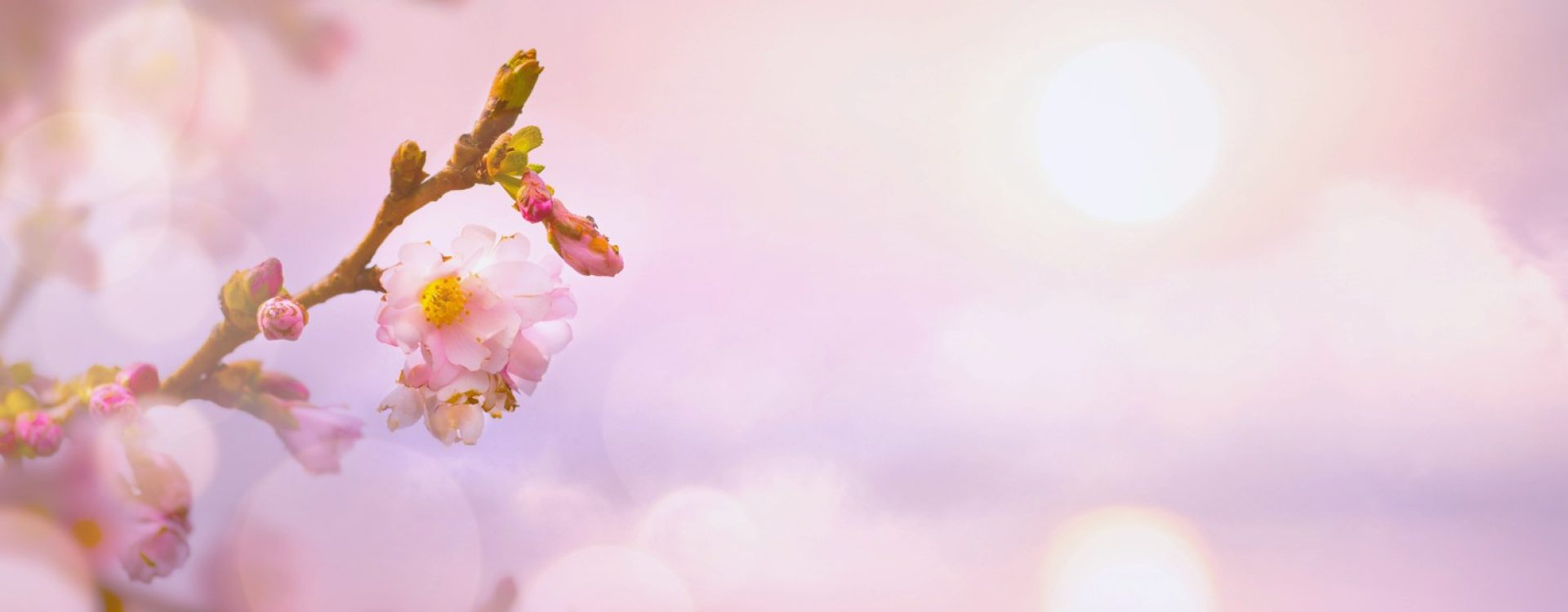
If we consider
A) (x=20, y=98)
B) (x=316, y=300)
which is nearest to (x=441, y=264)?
(x=316, y=300)

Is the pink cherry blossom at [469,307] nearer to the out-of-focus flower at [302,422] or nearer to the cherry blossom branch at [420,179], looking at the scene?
the cherry blossom branch at [420,179]

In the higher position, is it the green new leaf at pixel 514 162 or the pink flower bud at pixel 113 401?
the green new leaf at pixel 514 162

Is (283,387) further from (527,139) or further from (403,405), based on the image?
(527,139)

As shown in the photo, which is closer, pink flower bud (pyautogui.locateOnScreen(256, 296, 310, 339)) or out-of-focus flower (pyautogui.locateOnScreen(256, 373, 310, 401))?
pink flower bud (pyautogui.locateOnScreen(256, 296, 310, 339))

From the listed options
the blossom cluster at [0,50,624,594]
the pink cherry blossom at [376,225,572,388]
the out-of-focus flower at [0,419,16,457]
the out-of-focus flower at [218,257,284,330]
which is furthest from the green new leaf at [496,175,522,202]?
the out-of-focus flower at [0,419,16,457]

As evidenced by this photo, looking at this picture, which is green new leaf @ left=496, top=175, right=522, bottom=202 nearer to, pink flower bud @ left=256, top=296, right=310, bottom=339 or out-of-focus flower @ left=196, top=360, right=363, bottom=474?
pink flower bud @ left=256, top=296, right=310, bottom=339

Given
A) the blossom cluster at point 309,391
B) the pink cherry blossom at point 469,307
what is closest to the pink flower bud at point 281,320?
the blossom cluster at point 309,391

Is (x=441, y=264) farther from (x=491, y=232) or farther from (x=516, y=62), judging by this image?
(x=516, y=62)
